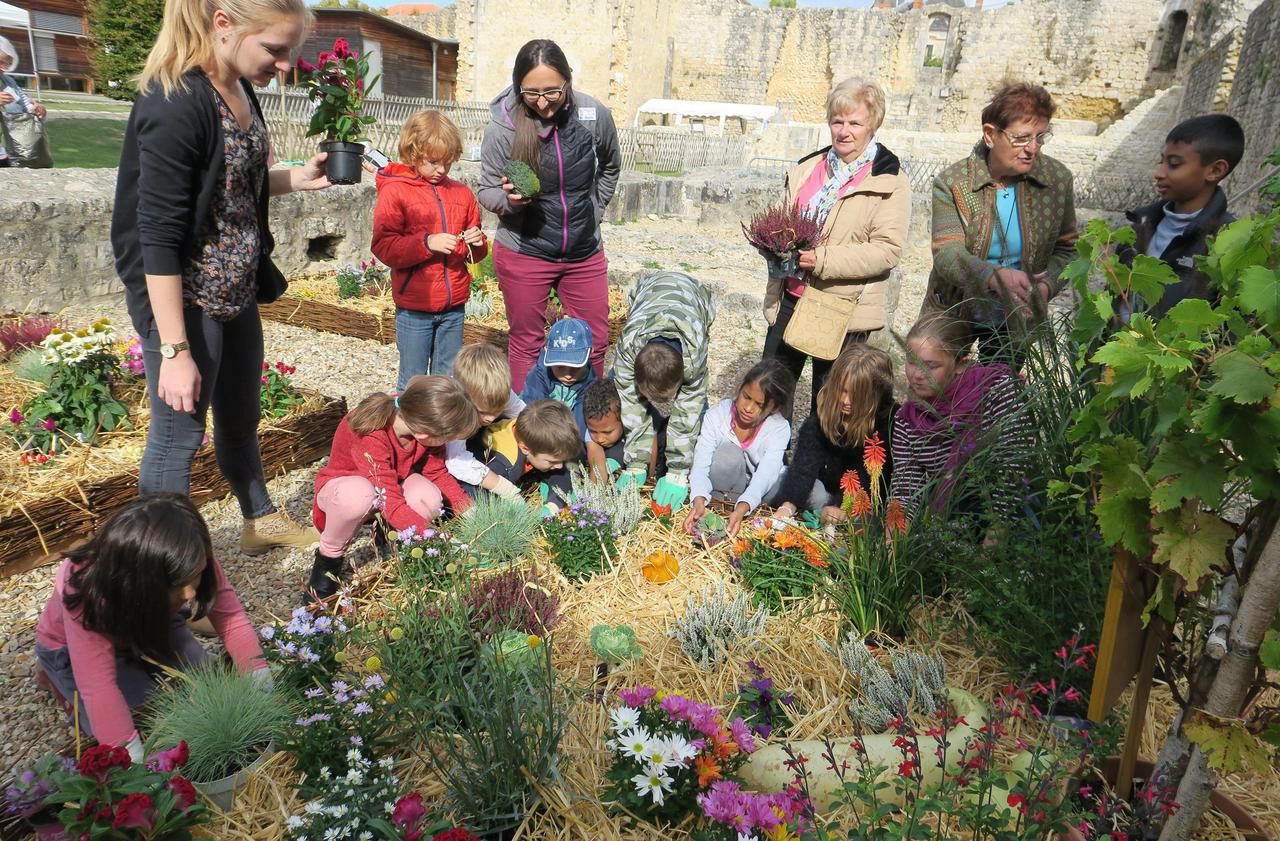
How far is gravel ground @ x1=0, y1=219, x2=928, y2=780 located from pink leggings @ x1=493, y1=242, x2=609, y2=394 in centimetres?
124

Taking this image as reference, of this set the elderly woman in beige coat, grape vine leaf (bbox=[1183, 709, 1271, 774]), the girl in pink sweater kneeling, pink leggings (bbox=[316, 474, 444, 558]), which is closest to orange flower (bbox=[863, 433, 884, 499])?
the elderly woman in beige coat

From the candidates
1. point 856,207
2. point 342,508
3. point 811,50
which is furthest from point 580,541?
point 811,50

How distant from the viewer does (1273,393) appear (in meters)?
1.07

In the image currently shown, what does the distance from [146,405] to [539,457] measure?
2204 millimetres

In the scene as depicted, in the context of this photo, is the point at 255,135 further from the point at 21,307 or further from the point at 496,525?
the point at 21,307

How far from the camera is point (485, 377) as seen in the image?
3.49 metres

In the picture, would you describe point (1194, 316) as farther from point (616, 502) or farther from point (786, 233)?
point (786, 233)

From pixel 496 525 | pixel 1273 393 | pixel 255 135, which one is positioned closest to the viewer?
pixel 1273 393

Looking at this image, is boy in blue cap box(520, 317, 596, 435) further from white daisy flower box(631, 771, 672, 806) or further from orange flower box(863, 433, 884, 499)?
white daisy flower box(631, 771, 672, 806)

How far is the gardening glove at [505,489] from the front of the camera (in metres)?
3.32

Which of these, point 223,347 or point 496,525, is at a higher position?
point 223,347

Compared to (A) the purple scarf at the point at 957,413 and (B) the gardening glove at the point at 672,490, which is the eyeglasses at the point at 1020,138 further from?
(B) the gardening glove at the point at 672,490

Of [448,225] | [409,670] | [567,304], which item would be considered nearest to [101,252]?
[448,225]

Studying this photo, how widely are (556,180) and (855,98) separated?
1368 millimetres
